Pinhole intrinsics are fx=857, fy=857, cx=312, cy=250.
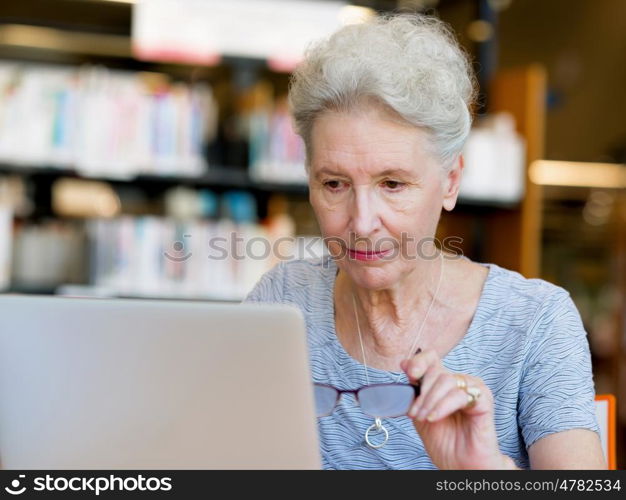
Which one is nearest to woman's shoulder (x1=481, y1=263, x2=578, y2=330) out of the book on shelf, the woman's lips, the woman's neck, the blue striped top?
the blue striped top

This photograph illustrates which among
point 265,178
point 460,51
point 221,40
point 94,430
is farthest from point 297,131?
point 221,40

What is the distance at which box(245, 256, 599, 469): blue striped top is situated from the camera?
1.33m

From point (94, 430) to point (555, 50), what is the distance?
7794mm

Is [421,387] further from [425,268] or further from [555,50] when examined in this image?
[555,50]

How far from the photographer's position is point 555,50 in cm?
803

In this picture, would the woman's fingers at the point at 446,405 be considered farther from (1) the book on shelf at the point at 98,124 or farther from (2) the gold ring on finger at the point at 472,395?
(1) the book on shelf at the point at 98,124

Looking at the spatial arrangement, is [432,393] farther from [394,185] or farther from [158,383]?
[394,185]

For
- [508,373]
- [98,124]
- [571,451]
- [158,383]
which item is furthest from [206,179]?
[158,383]

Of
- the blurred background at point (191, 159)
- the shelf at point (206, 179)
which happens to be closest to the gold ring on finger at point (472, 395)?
the blurred background at point (191, 159)

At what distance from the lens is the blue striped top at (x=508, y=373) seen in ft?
4.37

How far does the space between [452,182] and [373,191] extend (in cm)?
21

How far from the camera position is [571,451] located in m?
1.24

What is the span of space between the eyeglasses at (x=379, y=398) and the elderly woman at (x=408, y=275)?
0.79 ft

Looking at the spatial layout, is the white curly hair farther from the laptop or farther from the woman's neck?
the laptop
